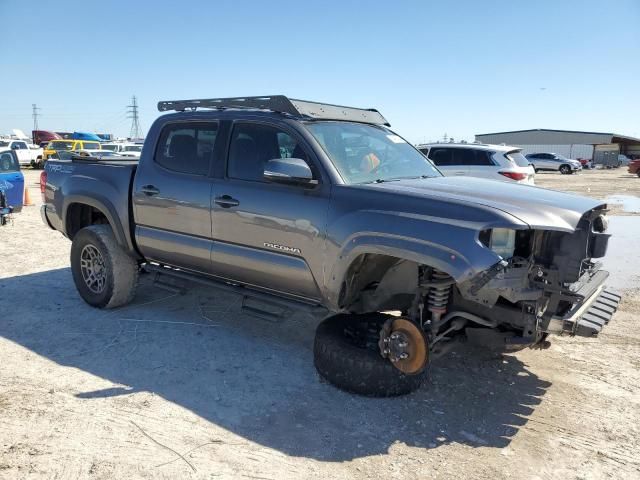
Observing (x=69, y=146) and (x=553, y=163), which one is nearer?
(x=69, y=146)

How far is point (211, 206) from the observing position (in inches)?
175

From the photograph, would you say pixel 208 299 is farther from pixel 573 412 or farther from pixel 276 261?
pixel 573 412

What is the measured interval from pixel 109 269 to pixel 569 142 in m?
73.4

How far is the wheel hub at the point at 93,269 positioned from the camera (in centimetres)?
545

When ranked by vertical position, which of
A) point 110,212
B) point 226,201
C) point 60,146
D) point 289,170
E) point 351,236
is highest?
point 289,170

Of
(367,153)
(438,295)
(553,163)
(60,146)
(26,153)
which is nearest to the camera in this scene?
(438,295)

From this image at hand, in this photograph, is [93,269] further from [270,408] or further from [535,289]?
[535,289]

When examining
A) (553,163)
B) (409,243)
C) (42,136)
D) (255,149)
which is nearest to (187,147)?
(255,149)

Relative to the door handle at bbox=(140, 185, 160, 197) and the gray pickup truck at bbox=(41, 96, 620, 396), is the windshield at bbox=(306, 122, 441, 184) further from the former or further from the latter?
the door handle at bbox=(140, 185, 160, 197)

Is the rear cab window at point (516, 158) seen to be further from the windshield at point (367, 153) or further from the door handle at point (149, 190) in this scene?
the door handle at point (149, 190)

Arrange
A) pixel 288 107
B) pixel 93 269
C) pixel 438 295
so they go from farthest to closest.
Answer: pixel 93 269 → pixel 288 107 → pixel 438 295

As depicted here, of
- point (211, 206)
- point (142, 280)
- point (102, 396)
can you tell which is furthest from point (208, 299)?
point (102, 396)

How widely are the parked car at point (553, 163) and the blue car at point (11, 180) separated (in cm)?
3667

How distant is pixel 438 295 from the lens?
359 cm
